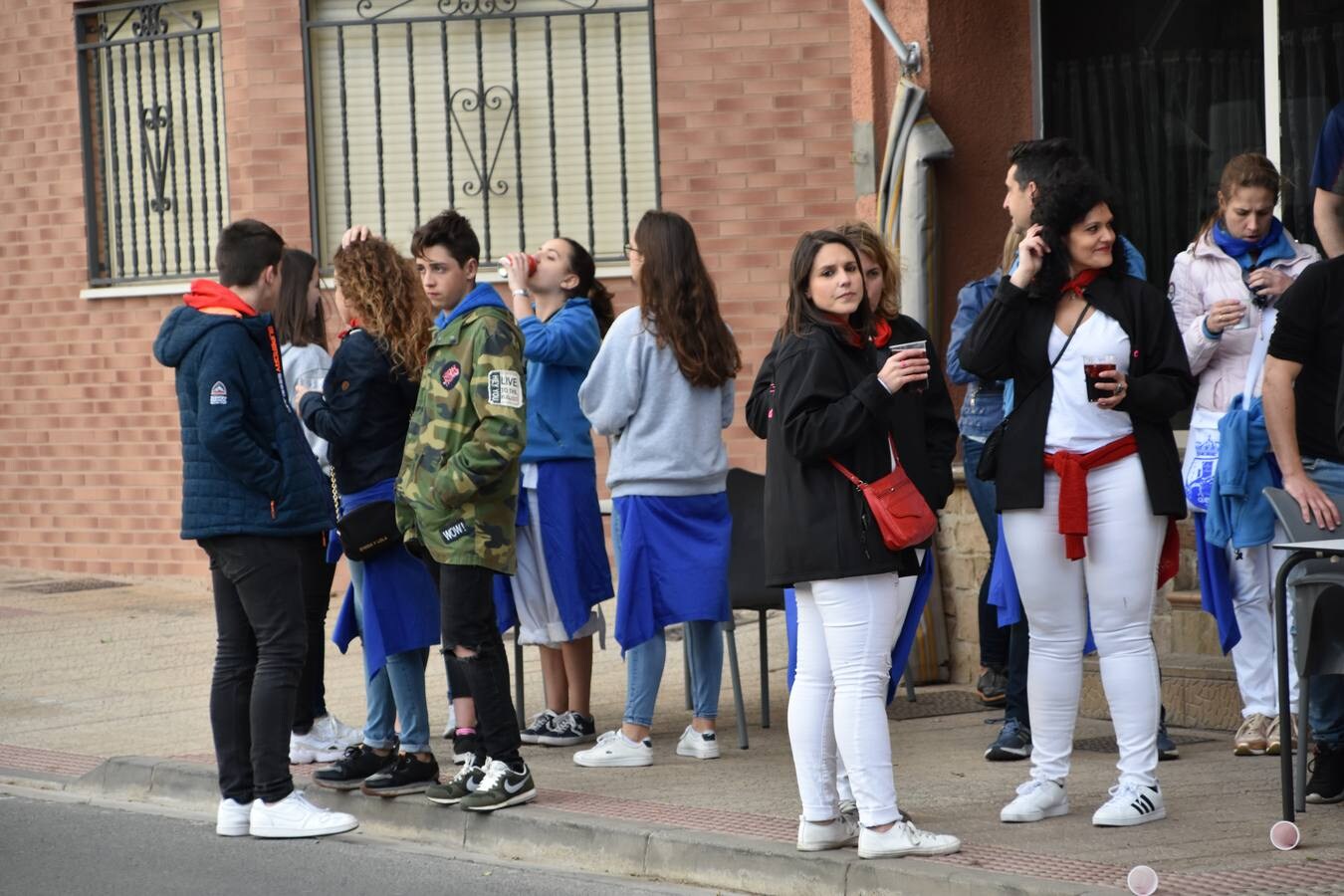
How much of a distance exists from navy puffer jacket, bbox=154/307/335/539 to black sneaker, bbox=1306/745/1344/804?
137 inches

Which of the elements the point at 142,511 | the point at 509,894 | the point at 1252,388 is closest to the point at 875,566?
the point at 509,894

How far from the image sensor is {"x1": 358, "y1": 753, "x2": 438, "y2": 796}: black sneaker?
275 inches

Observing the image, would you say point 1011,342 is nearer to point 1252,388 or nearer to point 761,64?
point 1252,388

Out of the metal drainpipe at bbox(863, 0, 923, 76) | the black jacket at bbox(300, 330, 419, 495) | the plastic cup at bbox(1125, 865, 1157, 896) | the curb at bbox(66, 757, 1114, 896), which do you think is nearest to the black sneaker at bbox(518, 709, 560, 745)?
the curb at bbox(66, 757, 1114, 896)

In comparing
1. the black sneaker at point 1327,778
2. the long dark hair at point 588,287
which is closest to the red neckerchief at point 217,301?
the long dark hair at point 588,287

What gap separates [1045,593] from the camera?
20.1 ft

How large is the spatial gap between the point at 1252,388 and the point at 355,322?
3272mm

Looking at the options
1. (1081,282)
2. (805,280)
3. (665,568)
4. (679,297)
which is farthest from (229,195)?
(1081,282)

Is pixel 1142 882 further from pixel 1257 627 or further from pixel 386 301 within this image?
pixel 386 301

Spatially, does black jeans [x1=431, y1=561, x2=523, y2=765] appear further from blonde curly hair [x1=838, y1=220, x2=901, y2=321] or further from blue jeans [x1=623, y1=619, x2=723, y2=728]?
blonde curly hair [x1=838, y1=220, x2=901, y2=321]

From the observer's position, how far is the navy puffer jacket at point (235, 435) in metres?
6.50

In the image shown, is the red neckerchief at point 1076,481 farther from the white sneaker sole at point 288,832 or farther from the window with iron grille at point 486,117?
the window with iron grille at point 486,117

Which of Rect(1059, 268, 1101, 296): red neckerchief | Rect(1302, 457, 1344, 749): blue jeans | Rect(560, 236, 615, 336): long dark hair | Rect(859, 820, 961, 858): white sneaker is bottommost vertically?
Rect(859, 820, 961, 858): white sneaker

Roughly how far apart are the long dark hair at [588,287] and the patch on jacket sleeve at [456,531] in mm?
1534
